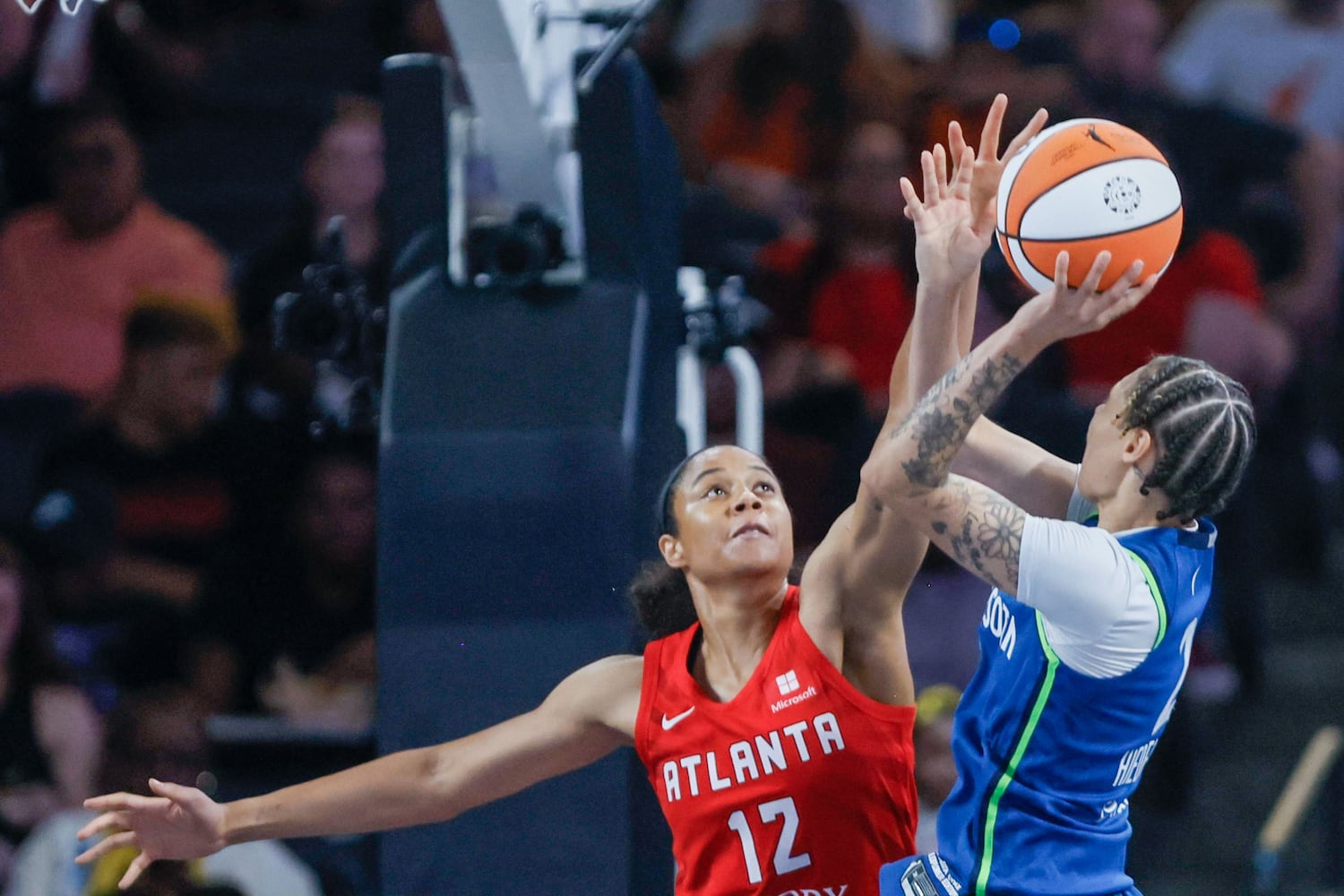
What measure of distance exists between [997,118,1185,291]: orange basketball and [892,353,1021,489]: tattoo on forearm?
0.32 metres

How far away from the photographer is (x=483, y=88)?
4.69 metres

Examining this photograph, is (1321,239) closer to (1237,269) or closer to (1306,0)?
(1237,269)

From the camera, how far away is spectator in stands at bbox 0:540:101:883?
5949 mm

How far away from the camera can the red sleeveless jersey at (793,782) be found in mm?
3504

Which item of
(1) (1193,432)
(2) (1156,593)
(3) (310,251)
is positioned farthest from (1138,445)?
(3) (310,251)

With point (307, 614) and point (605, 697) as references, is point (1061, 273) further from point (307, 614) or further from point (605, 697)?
point (307, 614)

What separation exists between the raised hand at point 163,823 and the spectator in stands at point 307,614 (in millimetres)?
2595

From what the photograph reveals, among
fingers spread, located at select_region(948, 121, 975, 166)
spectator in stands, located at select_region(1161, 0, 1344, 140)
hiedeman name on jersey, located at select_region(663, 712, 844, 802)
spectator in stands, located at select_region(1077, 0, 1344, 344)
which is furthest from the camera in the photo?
spectator in stands, located at select_region(1161, 0, 1344, 140)

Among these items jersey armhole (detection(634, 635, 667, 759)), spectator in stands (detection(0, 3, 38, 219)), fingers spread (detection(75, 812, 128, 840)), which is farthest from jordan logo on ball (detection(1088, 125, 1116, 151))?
spectator in stands (detection(0, 3, 38, 219))

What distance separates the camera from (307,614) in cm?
643

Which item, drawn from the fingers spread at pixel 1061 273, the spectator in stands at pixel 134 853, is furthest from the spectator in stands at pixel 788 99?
the fingers spread at pixel 1061 273

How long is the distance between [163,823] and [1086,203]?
234 centimetres

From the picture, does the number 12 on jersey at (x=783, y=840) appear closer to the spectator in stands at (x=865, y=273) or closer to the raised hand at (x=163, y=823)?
the raised hand at (x=163, y=823)

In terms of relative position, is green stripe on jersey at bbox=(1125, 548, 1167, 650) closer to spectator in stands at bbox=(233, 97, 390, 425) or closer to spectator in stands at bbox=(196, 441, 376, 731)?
spectator in stands at bbox=(196, 441, 376, 731)
